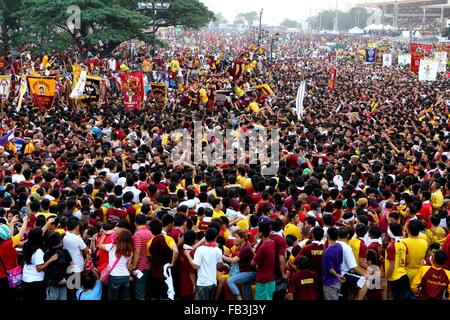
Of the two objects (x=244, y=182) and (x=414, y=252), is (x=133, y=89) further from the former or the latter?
(x=414, y=252)

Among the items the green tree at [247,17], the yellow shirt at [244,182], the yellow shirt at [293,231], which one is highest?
the green tree at [247,17]

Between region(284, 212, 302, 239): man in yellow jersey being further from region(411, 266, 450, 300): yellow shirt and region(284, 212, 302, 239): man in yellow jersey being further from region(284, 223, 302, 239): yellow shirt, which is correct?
region(411, 266, 450, 300): yellow shirt

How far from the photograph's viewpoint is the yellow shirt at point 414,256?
661 centimetres

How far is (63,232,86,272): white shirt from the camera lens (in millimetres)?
6613

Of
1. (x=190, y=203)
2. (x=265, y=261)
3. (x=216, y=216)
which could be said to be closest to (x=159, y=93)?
(x=190, y=203)

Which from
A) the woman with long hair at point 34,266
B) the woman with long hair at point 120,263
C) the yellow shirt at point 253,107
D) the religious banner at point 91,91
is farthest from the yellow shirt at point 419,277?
the religious banner at point 91,91

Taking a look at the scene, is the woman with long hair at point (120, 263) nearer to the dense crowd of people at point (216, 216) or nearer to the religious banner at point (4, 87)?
the dense crowd of people at point (216, 216)

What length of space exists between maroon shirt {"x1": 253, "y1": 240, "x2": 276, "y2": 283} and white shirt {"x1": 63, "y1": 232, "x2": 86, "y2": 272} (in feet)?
6.14

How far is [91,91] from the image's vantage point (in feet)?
57.8

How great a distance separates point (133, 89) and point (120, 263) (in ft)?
37.9

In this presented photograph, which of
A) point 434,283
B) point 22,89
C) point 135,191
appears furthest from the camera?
point 22,89

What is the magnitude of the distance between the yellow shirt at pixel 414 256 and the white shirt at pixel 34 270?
390 centimetres

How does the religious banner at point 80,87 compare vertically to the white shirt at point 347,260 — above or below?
above

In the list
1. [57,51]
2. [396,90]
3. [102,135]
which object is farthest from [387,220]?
[57,51]
